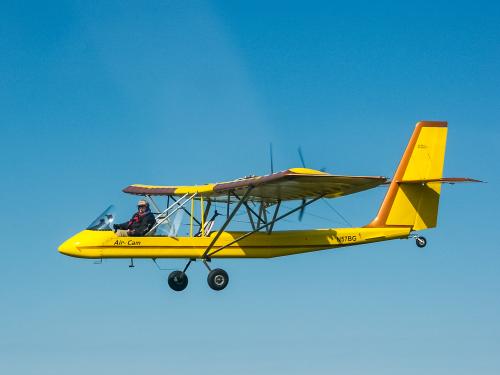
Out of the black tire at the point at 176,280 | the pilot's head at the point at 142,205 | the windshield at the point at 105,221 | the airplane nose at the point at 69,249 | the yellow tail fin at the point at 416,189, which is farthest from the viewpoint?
the yellow tail fin at the point at 416,189

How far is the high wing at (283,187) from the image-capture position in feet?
85.4

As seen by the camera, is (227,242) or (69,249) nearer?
(69,249)

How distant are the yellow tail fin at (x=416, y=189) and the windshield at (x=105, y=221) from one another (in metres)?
8.96

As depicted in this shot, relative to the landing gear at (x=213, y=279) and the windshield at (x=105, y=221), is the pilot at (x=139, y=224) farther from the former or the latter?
the landing gear at (x=213, y=279)

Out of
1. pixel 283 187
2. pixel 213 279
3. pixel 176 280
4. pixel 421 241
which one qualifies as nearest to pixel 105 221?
pixel 176 280

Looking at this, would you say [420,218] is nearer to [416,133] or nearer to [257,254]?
[416,133]

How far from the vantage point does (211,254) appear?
93.7ft

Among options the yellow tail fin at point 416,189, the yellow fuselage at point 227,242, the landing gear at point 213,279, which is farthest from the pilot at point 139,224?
the yellow tail fin at point 416,189

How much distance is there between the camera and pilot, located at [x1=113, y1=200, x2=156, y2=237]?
27.9 metres

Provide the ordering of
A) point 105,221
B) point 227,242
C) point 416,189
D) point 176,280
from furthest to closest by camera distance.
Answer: point 416,189 < point 176,280 < point 227,242 < point 105,221

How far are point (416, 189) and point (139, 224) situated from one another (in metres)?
9.91

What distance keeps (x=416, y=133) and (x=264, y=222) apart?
6.62 m

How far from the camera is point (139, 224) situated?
92.4 feet

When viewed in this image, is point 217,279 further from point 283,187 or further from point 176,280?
point 283,187
